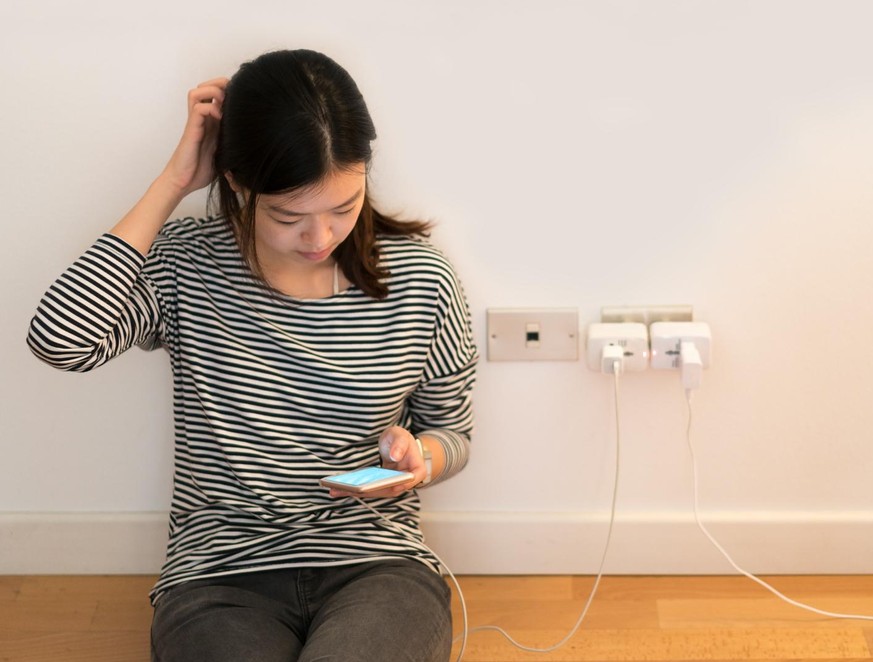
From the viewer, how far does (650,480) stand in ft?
5.48

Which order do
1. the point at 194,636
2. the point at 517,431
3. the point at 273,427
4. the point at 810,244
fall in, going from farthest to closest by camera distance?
the point at 517,431 < the point at 810,244 < the point at 273,427 < the point at 194,636

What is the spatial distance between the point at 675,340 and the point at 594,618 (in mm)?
431

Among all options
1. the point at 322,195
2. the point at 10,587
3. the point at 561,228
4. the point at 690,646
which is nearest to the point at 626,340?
the point at 561,228

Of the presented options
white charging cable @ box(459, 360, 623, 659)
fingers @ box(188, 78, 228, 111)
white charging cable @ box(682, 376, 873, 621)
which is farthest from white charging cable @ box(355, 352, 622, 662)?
fingers @ box(188, 78, 228, 111)

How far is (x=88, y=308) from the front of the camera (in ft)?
4.25

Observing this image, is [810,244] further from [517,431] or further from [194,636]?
[194,636]

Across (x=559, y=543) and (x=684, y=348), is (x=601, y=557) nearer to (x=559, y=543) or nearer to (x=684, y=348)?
(x=559, y=543)

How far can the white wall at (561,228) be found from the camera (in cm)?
147

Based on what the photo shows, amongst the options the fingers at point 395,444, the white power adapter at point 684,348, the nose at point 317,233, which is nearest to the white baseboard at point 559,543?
the white power adapter at point 684,348

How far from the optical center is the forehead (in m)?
1.23

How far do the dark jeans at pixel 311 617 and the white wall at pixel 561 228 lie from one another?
0.35 m

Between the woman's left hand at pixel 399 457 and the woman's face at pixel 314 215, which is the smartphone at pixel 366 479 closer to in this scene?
the woman's left hand at pixel 399 457

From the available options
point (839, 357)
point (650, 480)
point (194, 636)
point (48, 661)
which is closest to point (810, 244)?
point (839, 357)

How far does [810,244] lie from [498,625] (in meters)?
0.72
